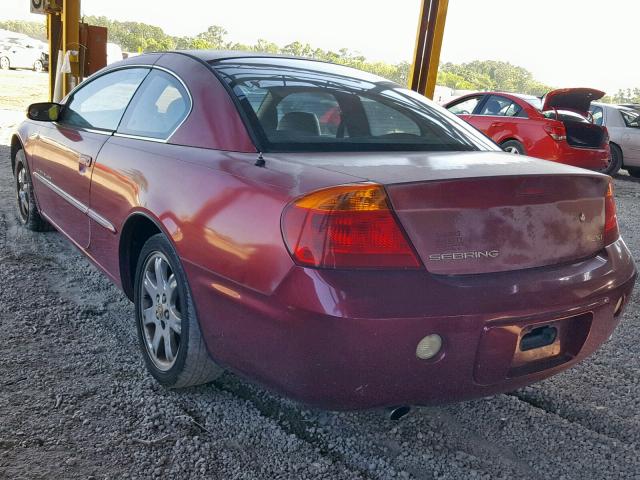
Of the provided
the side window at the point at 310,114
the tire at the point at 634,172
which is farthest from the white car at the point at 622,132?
the side window at the point at 310,114

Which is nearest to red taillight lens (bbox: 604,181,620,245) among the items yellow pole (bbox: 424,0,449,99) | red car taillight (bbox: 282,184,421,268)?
red car taillight (bbox: 282,184,421,268)

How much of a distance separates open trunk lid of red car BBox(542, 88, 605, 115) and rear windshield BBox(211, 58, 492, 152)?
6.53m

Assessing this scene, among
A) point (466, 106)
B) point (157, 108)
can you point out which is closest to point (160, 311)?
point (157, 108)

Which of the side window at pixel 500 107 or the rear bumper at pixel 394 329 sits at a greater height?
the side window at pixel 500 107

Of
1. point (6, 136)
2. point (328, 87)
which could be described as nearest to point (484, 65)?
point (6, 136)

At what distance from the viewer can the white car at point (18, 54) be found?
3059 cm

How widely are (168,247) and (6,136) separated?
9.29 meters

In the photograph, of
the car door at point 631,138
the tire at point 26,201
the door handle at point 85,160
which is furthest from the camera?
the car door at point 631,138

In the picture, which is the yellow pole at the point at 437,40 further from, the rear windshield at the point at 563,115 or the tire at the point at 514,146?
the rear windshield at the point at 563,115

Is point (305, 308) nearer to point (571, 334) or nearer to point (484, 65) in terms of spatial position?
point (571, 334)

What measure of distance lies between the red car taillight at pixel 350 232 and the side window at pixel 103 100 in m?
1.64

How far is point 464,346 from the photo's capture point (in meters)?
1.76

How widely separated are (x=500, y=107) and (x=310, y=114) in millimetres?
7820

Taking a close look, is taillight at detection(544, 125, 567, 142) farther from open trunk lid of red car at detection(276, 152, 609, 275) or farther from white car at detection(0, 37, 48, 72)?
white car at detection(0, 37, 48, 72)
